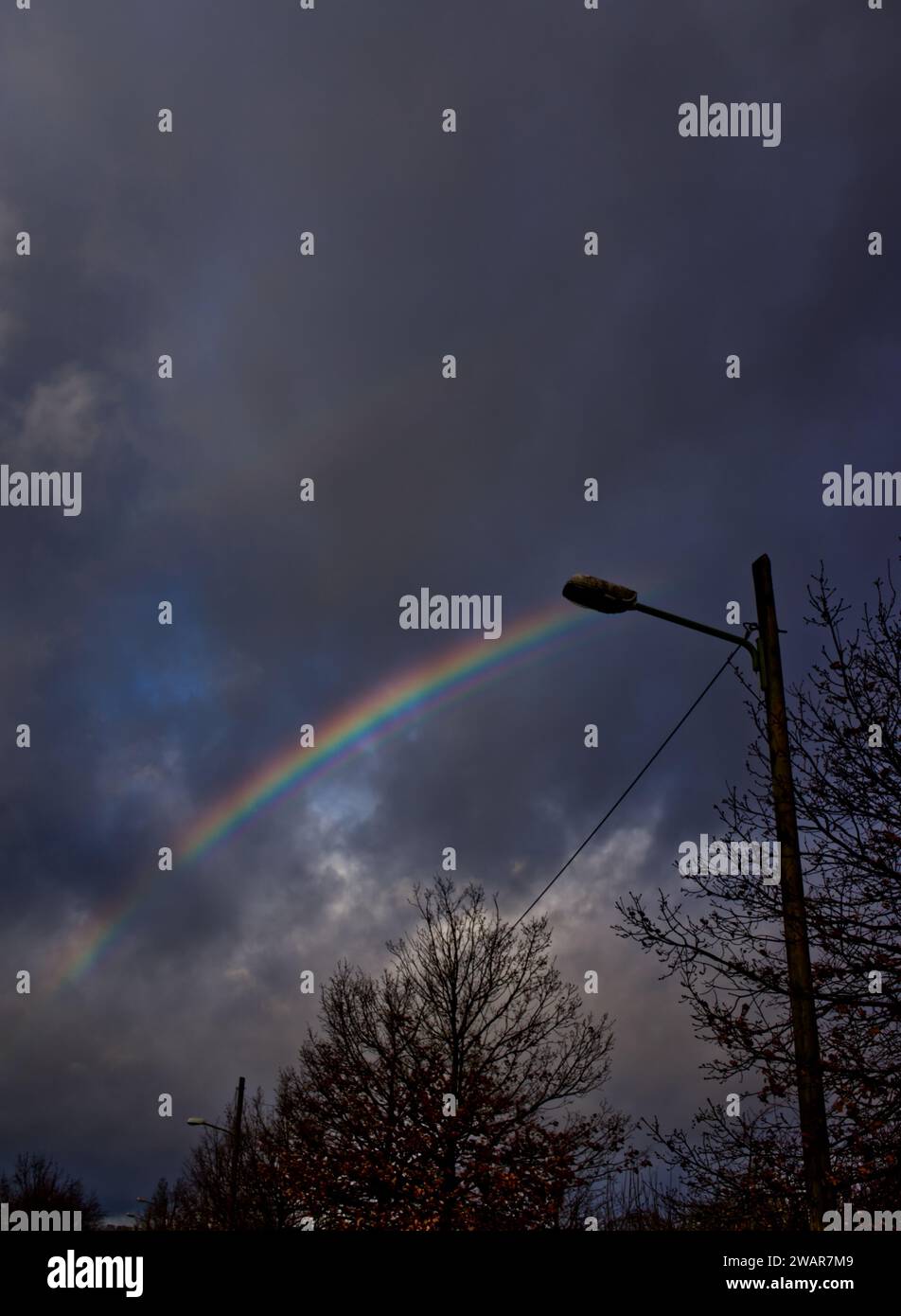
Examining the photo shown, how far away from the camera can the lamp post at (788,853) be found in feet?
22.1

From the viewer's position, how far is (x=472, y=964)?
2441cm

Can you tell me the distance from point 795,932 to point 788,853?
1.88 ft

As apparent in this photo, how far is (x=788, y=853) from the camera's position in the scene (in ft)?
24.6

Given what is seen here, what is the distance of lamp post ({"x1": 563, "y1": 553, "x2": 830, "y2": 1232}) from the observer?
6734mm

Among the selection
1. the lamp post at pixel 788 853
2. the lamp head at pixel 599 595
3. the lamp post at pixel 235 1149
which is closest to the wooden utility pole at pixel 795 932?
Answer: the lamp post at pixel 788 853
